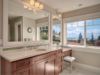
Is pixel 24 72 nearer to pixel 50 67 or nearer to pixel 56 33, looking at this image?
pixel 50 67

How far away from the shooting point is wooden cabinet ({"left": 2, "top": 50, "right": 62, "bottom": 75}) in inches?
54.7

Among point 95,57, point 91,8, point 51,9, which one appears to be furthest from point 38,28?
point 95,57

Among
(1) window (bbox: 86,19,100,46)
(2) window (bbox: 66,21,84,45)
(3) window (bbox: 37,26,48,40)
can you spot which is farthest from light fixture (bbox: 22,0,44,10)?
(1) window (bbox: 86,19,100,46)

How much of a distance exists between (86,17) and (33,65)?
274 cm

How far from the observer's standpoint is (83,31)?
136 inches

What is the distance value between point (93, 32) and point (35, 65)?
8.84 ft

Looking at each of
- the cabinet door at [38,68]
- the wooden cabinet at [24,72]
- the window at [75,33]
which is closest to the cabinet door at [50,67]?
the cabinet door at [38,68]

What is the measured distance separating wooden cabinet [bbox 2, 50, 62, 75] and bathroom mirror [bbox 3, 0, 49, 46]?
0.67 meters

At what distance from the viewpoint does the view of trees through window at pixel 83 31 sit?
126 inches

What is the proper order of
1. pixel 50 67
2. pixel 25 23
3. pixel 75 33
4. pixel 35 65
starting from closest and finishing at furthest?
pixel 35 65 → pixel 50 67 → pixel 25 23 → pixel 75 33

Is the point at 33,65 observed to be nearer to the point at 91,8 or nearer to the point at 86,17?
the point at 86,17

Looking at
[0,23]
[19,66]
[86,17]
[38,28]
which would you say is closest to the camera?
[19,66]

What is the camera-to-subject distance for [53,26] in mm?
3422

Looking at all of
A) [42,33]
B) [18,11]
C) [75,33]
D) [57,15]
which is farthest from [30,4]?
[75,33]
